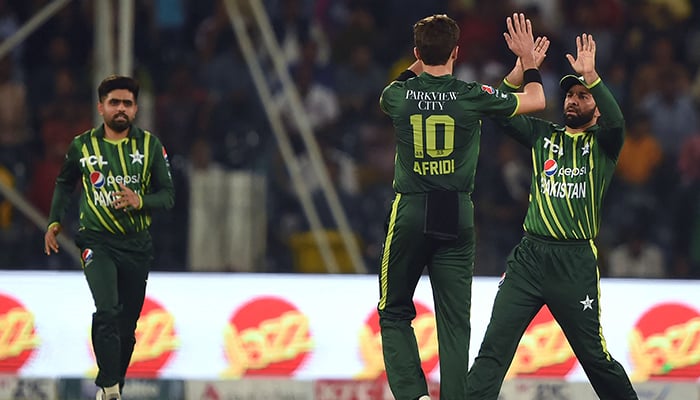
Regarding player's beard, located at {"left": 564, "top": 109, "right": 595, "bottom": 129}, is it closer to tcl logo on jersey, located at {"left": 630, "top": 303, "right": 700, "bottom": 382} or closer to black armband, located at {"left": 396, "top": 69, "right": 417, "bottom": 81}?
black armband, located at {"left": 396, "top": 69, "right": 417, "bottom": 81}

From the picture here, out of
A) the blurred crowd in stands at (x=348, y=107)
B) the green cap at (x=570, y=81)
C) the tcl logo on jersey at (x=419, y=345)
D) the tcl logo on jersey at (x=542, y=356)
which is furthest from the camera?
the blurred crowd in stands at (x=348, y=107)

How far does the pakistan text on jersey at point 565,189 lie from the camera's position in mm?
7887

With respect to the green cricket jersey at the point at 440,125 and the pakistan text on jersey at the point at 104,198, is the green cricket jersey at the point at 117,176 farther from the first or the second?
the green cricket jersey at the point at 440,125

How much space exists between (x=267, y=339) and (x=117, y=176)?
1.94 m

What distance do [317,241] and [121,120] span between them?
186 inches

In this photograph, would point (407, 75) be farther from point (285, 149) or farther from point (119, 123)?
point (285, 149)

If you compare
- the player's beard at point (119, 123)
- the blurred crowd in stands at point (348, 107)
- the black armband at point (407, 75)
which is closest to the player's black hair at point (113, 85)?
the player's beard at point (119, 123)

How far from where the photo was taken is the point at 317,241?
13.6 metres

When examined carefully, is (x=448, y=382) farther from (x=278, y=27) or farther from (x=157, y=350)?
(x=278, y=27)

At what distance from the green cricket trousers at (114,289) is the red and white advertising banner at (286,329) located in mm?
1175

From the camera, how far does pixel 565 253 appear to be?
25.8 feet

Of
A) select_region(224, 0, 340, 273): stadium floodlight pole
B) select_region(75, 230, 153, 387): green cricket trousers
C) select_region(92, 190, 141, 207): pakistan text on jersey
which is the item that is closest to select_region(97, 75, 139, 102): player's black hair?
select_region(92, 190, 141, 207): pakistan text on jersey

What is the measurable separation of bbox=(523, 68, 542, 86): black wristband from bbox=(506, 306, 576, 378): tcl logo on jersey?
2.98 meters

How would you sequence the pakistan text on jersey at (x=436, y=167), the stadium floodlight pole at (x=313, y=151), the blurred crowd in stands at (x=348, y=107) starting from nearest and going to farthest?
the pakistan text on jersey at (x=436, y=167)
the stadium floodlight pole at (x=313, y=151)
the blurred crowd in stands at (x=348, y=107)
